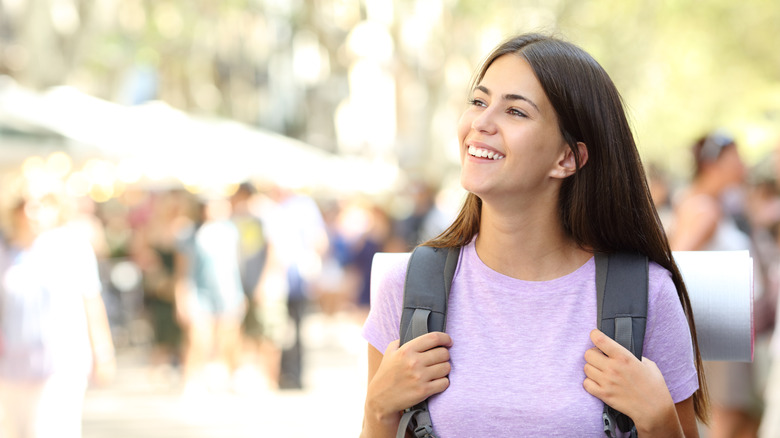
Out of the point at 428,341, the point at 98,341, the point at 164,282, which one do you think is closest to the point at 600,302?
the point at 428,341

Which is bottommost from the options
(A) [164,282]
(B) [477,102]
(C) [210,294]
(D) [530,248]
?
(D) [530,248]

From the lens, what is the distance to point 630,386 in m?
2.54

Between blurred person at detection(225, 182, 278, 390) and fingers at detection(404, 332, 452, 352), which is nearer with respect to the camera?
fingers at detection(404, 332, 452, 352)

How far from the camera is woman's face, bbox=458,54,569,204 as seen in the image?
269cm

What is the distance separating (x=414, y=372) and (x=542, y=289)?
14.8 inches

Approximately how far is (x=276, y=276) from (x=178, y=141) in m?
7.75

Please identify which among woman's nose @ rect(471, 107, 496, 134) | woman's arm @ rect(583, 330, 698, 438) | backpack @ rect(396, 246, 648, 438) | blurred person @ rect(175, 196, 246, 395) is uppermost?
blurred person @ rect(175, 196, 246, 395)

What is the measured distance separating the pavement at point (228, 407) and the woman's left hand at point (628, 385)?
4958mm

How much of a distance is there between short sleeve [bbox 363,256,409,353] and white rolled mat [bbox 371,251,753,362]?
2 cm

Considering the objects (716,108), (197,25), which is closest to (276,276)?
(197,25)

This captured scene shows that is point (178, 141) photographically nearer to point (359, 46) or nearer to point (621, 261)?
→ point (621, 261)

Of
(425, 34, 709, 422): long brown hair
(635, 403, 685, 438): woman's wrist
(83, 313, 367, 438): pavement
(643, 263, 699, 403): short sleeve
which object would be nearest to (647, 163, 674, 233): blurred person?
(83, 313, 367, 438): pavement

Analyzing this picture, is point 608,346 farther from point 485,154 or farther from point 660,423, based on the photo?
point 485,154

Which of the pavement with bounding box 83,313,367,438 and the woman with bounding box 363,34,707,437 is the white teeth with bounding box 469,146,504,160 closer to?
the woman with bounding box 363,34,707,437
